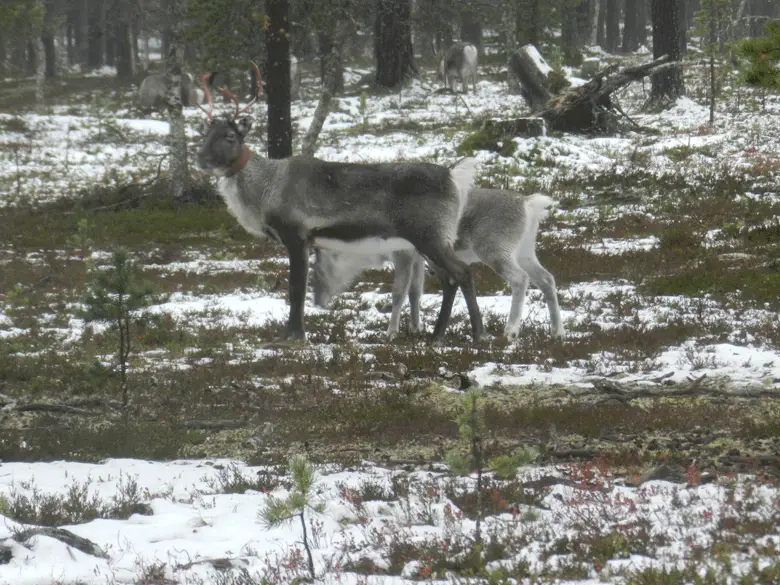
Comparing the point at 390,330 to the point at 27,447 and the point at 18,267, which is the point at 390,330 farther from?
the point at 18,267

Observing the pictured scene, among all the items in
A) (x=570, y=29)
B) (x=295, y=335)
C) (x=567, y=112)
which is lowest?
(x=295, y=335)

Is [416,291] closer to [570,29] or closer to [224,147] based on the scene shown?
[224,147]

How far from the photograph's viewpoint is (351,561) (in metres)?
5.37

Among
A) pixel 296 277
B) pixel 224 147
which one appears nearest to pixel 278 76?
pixel 224 147

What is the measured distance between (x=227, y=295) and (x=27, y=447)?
7.46 metres

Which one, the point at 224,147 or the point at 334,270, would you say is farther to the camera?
the point at 334,270

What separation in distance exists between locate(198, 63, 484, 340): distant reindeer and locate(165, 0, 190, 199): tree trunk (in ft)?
34.4

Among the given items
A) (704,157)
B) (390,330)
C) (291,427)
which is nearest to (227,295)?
(390,330)

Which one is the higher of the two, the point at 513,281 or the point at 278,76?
the point at 278,76

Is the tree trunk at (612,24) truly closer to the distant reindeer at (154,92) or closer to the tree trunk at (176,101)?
the distant reindeer at (154,92)

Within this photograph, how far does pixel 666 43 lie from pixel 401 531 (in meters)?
26.7

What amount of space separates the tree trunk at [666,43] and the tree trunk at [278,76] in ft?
41.9

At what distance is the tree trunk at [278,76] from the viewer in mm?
20781

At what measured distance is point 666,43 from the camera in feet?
98.0
